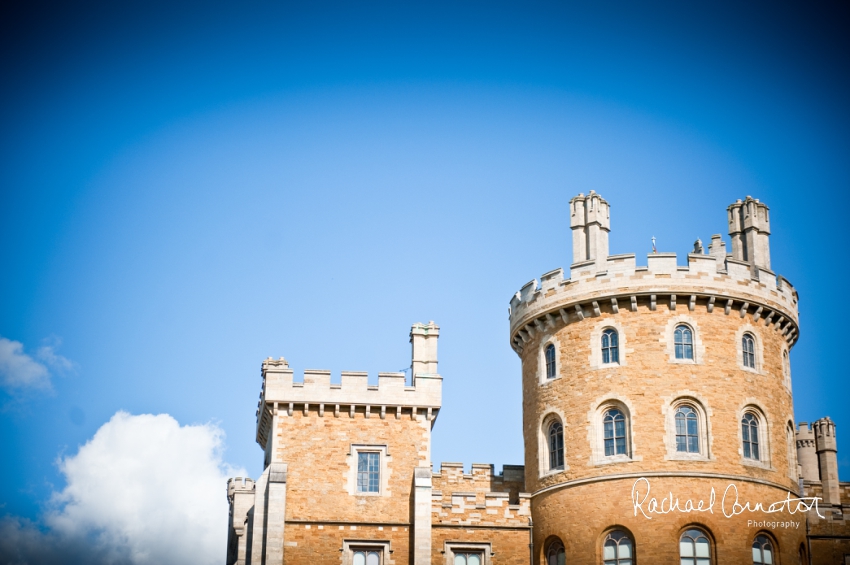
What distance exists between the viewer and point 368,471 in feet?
154

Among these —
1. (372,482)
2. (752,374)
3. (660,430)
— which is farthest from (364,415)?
(752,374)

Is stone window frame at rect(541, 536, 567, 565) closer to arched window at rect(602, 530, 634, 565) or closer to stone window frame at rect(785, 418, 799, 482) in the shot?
arched window at rect(602, 530, 634, 565)

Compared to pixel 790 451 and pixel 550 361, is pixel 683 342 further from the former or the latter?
pixel 790 451

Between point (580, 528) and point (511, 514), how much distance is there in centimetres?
303

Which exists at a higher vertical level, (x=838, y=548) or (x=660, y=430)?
→ (x=660, y=430)

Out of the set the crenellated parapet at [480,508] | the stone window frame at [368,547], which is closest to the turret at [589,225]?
the crenellated parapet at [480,508]

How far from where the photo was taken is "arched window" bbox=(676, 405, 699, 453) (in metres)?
44.7

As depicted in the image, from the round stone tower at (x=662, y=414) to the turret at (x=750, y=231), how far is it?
0.61 metres

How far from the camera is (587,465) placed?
45125mm

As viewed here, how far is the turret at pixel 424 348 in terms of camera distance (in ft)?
161

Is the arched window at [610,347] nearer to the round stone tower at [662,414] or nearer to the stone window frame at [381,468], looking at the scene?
the round stone tower at [662,414]

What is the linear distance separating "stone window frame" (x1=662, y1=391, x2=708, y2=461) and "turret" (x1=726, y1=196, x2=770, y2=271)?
21.3 ft

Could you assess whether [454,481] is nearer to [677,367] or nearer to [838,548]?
[677,367]

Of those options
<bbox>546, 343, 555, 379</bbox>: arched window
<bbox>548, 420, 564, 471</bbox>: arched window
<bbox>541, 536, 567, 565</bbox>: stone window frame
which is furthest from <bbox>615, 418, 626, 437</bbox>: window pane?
<bbox>541, 536, 567, 565</bbox>: stone window frame
